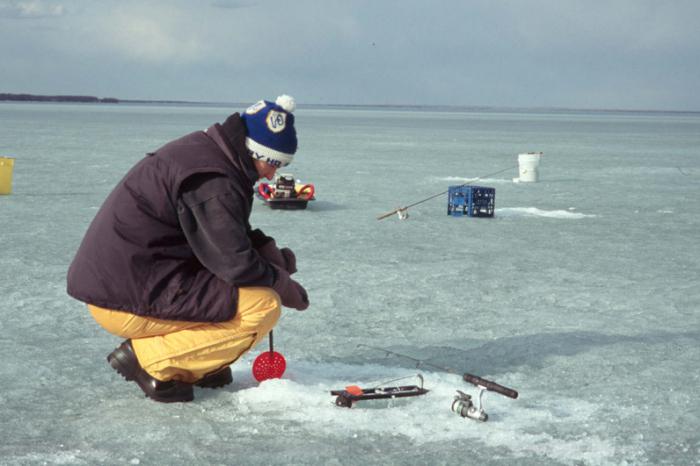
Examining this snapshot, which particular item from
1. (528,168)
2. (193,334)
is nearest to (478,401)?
(193,334)

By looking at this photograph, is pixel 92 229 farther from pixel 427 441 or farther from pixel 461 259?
pixel 461 259

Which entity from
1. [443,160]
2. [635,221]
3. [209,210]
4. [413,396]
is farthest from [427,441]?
[443,160]

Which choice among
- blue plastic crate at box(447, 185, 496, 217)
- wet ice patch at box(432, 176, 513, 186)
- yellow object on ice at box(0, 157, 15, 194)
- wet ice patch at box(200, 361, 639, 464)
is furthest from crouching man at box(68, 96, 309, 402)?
wet ice patch at box(432, 176, 513, 186)

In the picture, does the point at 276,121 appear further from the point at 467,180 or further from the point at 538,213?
the point at 467,180

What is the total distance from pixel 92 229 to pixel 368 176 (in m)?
10.9

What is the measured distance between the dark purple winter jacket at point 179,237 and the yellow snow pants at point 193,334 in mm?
58

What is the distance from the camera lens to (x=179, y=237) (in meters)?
3.45

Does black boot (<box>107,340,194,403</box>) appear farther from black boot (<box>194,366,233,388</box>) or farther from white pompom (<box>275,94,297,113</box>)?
white pompom (<box>275,94,297,113</box>)

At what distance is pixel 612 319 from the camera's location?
5.08 meters

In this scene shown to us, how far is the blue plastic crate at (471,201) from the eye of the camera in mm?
9250

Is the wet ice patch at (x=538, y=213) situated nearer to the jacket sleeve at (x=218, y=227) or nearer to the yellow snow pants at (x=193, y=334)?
the yellow snow pants at (x=193, y=334)

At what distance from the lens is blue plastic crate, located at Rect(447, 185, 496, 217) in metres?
9.25

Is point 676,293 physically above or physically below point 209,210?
below

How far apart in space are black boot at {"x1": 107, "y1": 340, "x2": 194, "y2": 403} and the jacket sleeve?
534 mm
